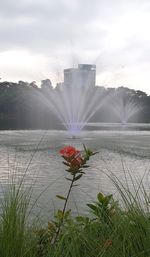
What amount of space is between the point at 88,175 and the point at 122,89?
94149 millimetres

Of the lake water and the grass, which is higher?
the grass

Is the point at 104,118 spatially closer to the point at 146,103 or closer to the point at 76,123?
the point at 146,103

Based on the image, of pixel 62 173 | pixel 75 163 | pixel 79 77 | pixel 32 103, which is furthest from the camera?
pixel 32 103

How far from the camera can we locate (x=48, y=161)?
57.0 ft

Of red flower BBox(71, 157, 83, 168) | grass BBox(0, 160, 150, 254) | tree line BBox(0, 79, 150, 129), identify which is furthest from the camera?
tree line BBox(0, 79, 150, 129)

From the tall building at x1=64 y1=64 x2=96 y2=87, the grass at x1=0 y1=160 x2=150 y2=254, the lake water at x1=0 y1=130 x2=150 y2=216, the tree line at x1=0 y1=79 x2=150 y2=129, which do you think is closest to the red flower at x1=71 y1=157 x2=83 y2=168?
the grass at x1=0 y1=160 x2=150 y2=254

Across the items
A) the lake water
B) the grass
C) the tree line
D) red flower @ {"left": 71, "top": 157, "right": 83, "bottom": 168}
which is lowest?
the lake water

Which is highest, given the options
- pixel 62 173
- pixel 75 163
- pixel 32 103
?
pixel 32 103

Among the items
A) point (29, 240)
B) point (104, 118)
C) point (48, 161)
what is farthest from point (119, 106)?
point (29, 240)

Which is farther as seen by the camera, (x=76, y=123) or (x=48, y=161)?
(x=76, y=123)

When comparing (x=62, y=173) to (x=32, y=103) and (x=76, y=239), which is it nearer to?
(x=76, y=239)

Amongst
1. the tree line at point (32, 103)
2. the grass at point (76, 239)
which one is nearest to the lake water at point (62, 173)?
the grass at point (76, 239)

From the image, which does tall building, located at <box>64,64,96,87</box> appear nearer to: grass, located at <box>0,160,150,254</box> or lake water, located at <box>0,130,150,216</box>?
lake water, located at <box>0,130,150,216</box>

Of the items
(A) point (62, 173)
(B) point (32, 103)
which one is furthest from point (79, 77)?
(B) point (32, 103)
